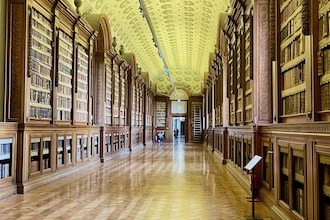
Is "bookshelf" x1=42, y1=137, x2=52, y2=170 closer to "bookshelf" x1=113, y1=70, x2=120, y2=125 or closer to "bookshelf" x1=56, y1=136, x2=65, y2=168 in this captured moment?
"bookshelf" x1=56, y1=136, x2=65, y2=168

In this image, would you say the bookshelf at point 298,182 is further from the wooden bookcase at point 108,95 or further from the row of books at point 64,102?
the wooden bookcase at point 108,95

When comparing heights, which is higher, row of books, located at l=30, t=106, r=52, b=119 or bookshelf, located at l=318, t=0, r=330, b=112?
bookshelf, located at l=318, t=0, r=330, b=112

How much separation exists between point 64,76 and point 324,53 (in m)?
7.35

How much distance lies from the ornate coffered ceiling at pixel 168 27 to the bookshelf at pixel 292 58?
9.48 m

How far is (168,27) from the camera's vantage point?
71.2 feet

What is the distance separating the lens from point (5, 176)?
666 centimetres

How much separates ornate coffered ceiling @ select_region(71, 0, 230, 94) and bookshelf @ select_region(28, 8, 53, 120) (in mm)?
5086

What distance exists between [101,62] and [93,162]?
136 inches

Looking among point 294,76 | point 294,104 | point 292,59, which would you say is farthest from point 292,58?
point 294,104

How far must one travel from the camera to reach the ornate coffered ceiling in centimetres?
1644

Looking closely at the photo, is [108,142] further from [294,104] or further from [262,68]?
[294,104]

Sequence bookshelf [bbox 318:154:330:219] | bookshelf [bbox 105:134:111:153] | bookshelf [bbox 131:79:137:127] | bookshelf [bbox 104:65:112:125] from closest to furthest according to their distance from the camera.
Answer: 1. bookshelf [bbox 318:154:330:219]
2. bookshelf [bbox 105:134:111:153]
3. bookshelf [bbox 104:65:112:125]
4. bookshelf [bbox 131:79:137:127]

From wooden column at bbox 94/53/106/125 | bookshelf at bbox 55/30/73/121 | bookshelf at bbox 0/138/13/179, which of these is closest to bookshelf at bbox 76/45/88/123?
bookshelf at bbox 55/30/73/121

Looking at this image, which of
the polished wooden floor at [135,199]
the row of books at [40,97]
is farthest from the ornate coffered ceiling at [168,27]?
the polished wooden floor at [135,199]
